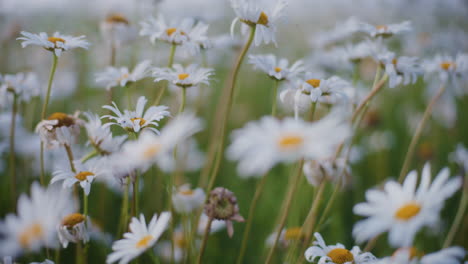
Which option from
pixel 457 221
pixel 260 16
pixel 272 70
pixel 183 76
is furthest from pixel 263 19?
pixel 457 221

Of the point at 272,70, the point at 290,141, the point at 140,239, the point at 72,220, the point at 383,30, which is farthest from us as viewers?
the point at 383,30

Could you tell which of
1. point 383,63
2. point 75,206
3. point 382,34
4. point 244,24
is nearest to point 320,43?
point 382,34

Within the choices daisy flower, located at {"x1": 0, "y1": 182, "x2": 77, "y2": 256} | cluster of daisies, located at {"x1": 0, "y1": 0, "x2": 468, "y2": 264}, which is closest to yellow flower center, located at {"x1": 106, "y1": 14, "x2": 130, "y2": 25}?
cluster of daisies, located at {"x1": 0, "y1": 0, "x2": 468, "y2": 264}

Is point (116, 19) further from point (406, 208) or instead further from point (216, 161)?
point (406, 208)

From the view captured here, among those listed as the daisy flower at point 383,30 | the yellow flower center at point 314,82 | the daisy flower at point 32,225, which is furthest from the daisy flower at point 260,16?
the daisy flower at point 32,225

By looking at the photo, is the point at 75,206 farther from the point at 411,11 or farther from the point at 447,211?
the point at 411,11

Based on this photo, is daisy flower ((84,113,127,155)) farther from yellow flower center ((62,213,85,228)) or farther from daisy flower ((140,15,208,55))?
daisy flower ((140,15,208,55))

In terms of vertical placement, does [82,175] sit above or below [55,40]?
below
